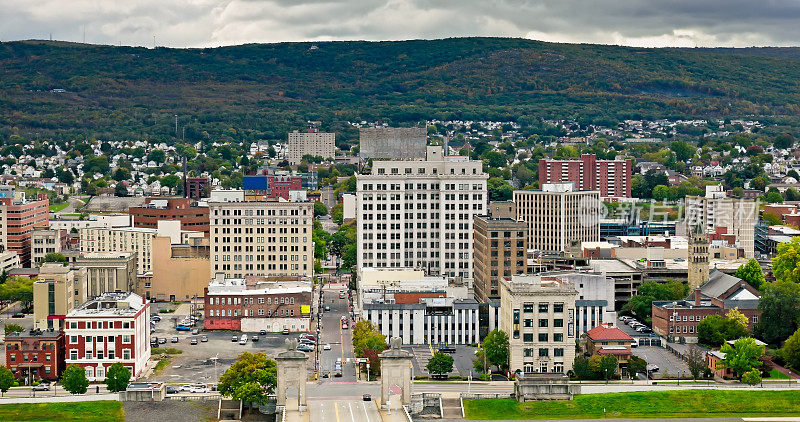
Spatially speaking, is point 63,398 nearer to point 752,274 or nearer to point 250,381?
point 250,381

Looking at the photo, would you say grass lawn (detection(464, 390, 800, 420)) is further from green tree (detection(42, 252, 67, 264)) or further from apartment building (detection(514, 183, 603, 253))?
green tree (detection(42, 252, 67, 264))

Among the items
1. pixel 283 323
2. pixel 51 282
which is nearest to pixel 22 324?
pixel 51 282

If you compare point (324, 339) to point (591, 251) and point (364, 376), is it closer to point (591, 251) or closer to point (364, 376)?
point (364, 376)

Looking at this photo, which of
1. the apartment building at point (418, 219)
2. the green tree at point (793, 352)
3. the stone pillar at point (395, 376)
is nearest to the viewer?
the stone pillar at point (395, 376)

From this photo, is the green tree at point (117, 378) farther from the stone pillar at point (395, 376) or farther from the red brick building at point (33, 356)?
the stone pillar at point (395, 376)

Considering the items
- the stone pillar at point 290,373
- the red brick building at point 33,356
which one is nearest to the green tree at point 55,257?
the red brick building at point 33,356

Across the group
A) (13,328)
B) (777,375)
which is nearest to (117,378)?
(13,328)

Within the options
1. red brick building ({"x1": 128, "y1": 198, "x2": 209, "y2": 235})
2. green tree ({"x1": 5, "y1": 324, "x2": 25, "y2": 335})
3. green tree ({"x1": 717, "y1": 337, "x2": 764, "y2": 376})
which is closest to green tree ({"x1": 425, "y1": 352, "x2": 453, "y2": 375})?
green tree ({"x1": 717, "y1": 337, "x2": 764, "y2": 376})
